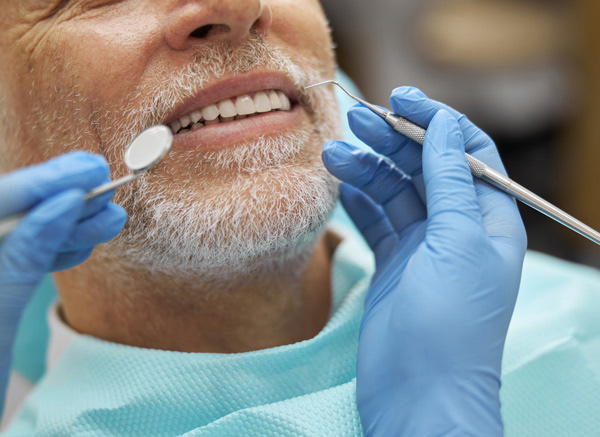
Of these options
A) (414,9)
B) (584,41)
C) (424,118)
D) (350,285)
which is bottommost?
(584,41)

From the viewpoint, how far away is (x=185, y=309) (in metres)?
0.94

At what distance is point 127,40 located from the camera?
2.65 ft

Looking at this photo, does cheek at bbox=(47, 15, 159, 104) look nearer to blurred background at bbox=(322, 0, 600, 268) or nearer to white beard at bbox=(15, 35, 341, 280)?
white beard at bbox=(15, 35, 341, 280)

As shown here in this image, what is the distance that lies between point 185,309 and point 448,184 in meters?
0.45

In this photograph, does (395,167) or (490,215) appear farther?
(395,167)

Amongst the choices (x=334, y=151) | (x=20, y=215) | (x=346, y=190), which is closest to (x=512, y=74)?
(x=346, y=190)

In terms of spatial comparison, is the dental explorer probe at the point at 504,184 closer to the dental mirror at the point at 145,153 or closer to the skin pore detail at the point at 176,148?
the skin pore detail at the point at 176,148

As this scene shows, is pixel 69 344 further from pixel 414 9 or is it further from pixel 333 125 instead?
pixel 414 9

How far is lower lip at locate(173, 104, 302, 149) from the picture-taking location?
81 centimetres

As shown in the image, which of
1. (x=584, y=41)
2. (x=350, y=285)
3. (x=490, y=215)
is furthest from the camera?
(x=584, y=41)

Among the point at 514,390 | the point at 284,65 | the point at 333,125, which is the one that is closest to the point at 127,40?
the point at 284,65

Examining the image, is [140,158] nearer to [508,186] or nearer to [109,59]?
[109,59]

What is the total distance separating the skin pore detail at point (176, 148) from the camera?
799 mm

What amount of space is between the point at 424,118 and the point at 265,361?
413 millimetres
